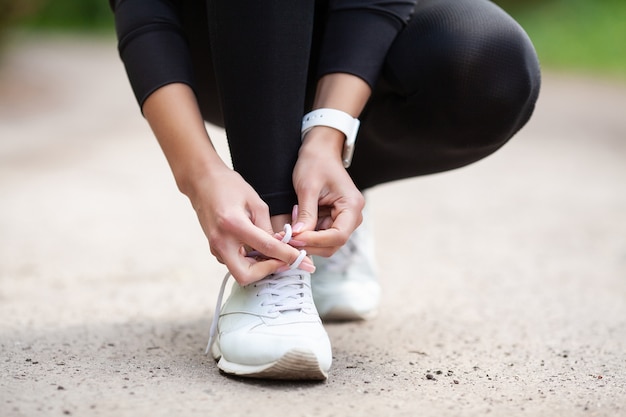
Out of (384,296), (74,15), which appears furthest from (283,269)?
(74,15)

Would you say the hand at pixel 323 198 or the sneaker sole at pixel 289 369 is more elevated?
the hand at pixel 323 198

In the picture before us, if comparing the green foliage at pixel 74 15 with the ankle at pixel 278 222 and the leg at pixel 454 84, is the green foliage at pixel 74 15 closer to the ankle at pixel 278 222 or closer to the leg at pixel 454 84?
the leg at pixel 454 84

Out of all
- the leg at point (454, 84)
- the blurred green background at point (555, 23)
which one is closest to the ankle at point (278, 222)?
the leg at point (454, 84)

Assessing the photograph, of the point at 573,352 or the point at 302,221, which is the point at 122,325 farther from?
the point at 573,352

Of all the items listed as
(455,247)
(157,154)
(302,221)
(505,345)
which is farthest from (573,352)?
(157,154)

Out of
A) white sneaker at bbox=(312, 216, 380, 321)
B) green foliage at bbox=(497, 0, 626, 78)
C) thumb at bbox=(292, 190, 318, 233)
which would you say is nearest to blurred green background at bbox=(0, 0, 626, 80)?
green foliage at bbox=(497, 0, 626, 78)

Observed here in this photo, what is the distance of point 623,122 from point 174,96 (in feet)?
12.1

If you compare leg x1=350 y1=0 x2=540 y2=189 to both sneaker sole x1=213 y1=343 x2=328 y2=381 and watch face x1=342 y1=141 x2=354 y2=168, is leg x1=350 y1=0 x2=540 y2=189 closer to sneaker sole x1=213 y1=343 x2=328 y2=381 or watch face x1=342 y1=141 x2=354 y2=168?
watch face x1=342 y1=141 x2=354 y2=168

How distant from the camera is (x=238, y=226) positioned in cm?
98

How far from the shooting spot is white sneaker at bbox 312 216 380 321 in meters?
1.40

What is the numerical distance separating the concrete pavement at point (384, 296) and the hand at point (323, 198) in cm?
17

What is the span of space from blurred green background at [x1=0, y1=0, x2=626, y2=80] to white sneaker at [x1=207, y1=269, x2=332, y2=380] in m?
5.16

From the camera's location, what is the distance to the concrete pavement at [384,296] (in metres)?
0.98

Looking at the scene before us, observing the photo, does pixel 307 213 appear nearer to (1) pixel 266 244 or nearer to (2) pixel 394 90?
(1) pixel 266 244
